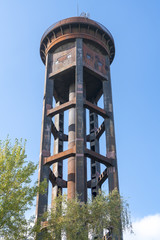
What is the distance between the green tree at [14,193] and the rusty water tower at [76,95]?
11046mm

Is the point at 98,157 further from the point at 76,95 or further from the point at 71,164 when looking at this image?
the point at 76,95

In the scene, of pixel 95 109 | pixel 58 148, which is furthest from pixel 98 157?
pixel 58 148

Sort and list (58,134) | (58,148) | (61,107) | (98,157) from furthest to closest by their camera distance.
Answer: (58,134), (58,148), (61,107), (98,157)

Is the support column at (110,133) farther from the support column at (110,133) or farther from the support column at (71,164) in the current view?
the support column at (71,164)

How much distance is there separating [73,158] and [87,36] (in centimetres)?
1639

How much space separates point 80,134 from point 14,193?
1433 cm

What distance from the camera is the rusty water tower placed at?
35.7 m

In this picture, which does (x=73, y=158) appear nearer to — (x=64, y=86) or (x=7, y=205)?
(x=64, y=86)

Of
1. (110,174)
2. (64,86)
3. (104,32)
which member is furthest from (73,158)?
(104,32)

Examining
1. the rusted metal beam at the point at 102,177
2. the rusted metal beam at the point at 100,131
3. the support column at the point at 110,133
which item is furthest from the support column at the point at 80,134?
the rusted metal beam at the point at 100,131

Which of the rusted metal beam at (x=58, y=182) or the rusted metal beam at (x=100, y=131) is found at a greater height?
the rusted metal beam at (x=100, y=131)

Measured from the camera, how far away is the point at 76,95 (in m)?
37.6

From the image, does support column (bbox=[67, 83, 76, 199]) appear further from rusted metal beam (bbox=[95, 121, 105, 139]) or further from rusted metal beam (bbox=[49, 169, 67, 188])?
rusted metal beam (bbox=[95, 121, 105, 139])

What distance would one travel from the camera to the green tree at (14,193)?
21234 millimetres
